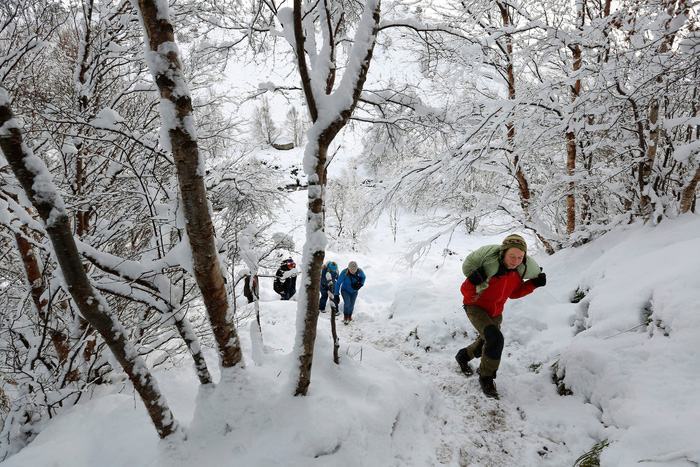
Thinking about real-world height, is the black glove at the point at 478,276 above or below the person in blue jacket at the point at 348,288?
above

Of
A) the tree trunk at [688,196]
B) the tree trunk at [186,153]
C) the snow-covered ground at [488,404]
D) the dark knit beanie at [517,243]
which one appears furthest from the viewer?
the tree trunk at [688,196]

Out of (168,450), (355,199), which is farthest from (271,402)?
(355,199)

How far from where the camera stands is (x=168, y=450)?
2.24m

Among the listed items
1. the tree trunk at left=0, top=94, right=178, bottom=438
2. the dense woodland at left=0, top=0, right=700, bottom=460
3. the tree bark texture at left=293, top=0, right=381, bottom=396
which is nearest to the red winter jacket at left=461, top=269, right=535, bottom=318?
the dense woodland at left=0, top=0, right=700, bottom=460

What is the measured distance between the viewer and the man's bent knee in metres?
3.39

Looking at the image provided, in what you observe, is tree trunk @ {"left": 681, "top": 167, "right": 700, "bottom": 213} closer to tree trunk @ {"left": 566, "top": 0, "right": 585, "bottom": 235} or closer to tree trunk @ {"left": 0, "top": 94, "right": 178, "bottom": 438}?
tree trunk @ {"left": 566, "top": 0, "right": 585, "bottom": 235}

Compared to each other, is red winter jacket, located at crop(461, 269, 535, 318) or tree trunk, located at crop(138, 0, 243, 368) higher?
tree trunk, located at crop(138, 0, 243, 368)

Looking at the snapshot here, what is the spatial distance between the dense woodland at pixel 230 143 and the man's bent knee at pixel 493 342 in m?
1.91

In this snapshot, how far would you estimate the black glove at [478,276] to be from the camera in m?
3.31

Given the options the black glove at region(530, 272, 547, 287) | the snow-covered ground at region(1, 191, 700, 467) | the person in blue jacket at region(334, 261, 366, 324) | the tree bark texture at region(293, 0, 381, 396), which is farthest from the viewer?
the person in blue jacket at region(334, 261, 366, 324)

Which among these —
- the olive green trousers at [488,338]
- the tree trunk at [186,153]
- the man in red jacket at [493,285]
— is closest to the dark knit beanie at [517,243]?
the man in red jacket at [493,285]

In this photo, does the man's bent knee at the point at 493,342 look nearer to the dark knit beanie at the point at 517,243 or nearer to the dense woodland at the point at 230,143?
the dark knit beanie at the point at 517,243

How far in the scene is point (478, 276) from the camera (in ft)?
10.9

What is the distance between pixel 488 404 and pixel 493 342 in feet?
2.20
